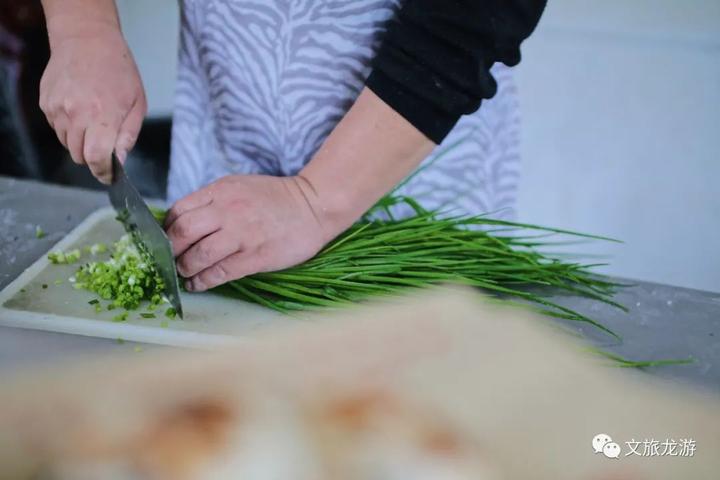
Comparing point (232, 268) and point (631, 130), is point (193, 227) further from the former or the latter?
point (631, 130)

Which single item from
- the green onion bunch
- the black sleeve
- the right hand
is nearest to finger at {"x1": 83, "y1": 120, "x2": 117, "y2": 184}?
the right hand

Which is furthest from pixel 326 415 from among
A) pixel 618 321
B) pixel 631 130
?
pixel 631 130

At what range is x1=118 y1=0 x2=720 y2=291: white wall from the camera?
2016mm

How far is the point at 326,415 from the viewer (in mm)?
419

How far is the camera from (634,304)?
0.90 m

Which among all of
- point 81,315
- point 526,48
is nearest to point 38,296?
point 81,315

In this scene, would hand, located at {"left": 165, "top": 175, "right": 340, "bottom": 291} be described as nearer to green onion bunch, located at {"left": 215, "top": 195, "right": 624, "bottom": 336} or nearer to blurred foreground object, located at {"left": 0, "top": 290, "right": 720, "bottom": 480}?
green onion bunch, located at {"left": 215, "top": 195, "right": 624, "bottom": 336}

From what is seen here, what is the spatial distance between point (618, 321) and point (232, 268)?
47cm

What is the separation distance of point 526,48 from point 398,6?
4.34 ft

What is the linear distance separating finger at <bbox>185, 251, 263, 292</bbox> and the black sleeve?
0.80ft

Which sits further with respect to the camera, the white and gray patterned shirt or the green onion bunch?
the white and gray patterned shirt

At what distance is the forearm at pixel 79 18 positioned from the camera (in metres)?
0.98

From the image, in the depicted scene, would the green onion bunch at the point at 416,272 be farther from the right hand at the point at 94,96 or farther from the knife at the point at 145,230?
the right hand at the point at 94,96

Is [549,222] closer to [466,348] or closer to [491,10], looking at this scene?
[491,10]
